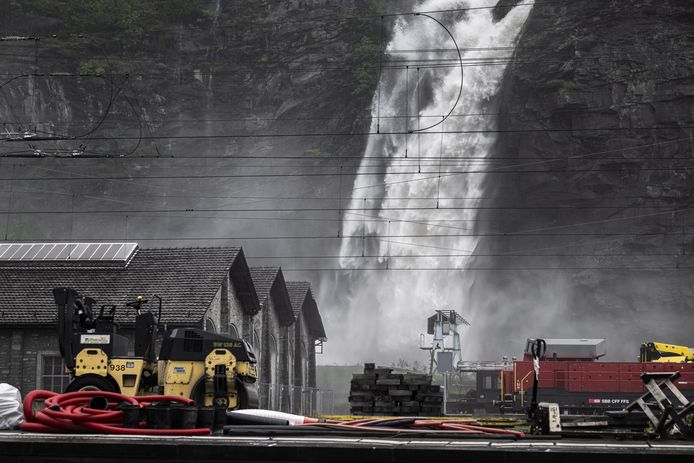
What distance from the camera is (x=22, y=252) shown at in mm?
40906

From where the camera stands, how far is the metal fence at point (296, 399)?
1587 inches

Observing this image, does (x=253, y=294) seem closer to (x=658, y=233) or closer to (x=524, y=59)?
(x=658, y=233)

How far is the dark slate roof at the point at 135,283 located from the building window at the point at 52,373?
131cm

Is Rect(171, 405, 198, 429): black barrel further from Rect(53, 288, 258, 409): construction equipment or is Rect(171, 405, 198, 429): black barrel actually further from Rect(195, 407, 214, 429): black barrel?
Rect(53, 288, 258, 409): construction equipment

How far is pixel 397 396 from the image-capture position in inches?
795

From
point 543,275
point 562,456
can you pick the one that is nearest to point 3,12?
point 543,275

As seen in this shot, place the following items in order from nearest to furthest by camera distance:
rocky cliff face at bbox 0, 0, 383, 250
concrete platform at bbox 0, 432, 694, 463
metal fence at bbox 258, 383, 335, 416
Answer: concrete platform at bbox 0, 432, 694, 463 → metal fence at bbox 258, 383, 335, 416 → rocky cliff face at bbox 0, 0, 383, 250

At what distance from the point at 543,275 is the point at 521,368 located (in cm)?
4054

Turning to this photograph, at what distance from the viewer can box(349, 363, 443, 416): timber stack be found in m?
20.1

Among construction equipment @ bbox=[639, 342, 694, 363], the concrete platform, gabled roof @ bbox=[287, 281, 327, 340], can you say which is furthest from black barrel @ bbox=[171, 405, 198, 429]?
gabled roof @ bbox=[287, 281, 327, 340]

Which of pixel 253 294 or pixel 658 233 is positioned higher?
pixel 658 233

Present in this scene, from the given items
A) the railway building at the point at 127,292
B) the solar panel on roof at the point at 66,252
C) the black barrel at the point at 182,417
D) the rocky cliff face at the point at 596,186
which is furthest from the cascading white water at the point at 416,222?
the black barrel at the point at 182,417

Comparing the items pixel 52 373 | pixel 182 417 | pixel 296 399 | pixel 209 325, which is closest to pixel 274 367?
pixel 296 399

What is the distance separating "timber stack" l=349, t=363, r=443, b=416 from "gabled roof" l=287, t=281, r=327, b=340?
29141 millimetres
